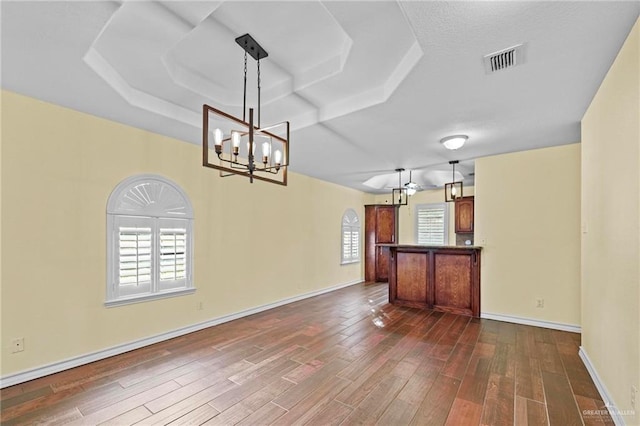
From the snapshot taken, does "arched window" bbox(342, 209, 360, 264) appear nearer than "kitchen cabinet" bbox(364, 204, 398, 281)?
Yes

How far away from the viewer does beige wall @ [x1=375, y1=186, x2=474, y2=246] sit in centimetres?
754

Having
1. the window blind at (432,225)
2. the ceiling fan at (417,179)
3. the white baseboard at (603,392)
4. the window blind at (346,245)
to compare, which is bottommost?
the white baseboard at (603,392)

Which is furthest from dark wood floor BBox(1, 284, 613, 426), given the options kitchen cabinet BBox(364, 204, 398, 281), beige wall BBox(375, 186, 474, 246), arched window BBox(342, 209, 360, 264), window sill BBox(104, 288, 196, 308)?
kitchen cabinet BBox(364, 204, 398, 281)

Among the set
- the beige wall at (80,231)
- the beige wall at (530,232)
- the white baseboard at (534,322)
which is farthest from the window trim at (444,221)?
the beige wall at (80,231)

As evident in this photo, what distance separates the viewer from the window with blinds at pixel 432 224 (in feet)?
25.0

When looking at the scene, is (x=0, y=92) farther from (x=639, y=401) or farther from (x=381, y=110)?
(x=639, y=401)

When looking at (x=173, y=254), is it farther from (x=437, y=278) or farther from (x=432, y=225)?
(x=432, y=225)

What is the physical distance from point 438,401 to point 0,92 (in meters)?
4.70

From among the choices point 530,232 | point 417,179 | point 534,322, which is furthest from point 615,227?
point 417,179

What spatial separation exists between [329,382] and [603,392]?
2271 mm

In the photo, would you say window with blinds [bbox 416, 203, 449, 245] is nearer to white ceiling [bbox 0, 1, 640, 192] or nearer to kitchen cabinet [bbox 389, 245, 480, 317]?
kitchen cabinet [bbox 389, 245, 480, 317]

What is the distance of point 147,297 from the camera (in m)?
3.60

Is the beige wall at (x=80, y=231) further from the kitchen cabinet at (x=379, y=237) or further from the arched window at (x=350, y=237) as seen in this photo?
the kitchen cabinet at (x=379, y=237)

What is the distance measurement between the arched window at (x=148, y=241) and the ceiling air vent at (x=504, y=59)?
12.3 feet
